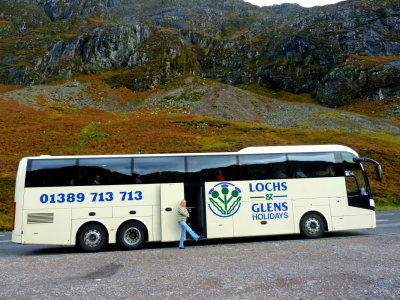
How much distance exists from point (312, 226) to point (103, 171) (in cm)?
1081

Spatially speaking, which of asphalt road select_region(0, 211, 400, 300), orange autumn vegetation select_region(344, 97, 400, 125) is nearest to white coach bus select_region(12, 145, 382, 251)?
asphalt road select_region(0, 211, 400, 300)

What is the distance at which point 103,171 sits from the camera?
13.7 m

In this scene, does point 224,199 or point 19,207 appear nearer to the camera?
point 19,207

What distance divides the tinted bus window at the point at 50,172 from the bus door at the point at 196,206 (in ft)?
17.9

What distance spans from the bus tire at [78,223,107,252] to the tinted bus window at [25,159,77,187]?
230 centimetres

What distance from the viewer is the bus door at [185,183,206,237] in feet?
47.0

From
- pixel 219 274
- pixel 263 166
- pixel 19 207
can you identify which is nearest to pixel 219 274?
pixel 219 274

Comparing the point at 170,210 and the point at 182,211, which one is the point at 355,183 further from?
the point at 170,210

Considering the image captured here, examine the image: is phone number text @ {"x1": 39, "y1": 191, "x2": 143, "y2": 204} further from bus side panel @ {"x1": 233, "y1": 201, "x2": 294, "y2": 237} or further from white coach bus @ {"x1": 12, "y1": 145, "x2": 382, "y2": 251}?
bus side panel @ {"x1": 233, "y1": 201, "x2": 294, "y2": 237}

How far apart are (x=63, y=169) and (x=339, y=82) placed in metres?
115

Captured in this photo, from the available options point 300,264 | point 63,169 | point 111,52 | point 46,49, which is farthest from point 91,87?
point 300,264

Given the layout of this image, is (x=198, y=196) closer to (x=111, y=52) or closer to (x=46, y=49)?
(x=111, y=52)

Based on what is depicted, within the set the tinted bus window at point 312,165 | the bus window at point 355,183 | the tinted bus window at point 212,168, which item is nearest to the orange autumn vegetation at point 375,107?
the bus window at point 355,183

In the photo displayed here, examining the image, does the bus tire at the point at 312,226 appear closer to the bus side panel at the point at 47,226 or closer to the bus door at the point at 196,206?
the bus door at the point at 196,206
